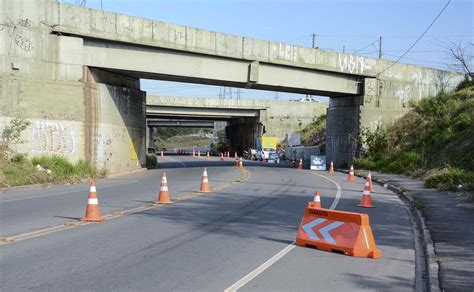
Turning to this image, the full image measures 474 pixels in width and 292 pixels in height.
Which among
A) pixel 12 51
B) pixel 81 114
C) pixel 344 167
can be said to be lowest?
pixel 344 167

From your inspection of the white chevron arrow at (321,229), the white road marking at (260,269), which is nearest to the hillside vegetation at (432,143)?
the white chevron arrow at (321,229)

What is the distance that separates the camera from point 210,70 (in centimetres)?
3148

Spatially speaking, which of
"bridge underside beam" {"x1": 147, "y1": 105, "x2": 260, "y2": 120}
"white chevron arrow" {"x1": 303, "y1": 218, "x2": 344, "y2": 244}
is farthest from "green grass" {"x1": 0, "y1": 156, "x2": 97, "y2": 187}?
"bridge underside beam" {"x1": 147, "y1": 105, "x2": 260, "y2": 120}

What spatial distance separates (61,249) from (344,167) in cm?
3353

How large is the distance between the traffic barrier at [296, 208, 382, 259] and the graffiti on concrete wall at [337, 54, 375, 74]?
29063 millimetres

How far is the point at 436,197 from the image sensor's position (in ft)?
58.8

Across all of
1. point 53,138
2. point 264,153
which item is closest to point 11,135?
point 53,138

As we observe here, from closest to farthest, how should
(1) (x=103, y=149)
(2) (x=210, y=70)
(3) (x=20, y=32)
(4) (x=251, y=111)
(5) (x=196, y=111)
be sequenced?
(3) (x=20, y=32)
(1) (x=103, y=149)
(2) (x=210, y=70)
(5) (x=196, y=111)
(4) (x=251, y=111)

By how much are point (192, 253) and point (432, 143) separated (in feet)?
87.0

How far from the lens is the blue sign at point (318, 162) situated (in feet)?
128

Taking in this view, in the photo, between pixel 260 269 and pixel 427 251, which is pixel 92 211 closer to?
pixel 260 269

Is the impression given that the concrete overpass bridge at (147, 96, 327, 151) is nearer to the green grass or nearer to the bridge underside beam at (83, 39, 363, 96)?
the bridge underside beam at (83, 39, 363, 96)

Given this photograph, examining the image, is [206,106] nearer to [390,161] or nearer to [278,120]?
[278,120]

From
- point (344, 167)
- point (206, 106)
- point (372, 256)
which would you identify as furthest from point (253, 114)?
point (372, 256)
